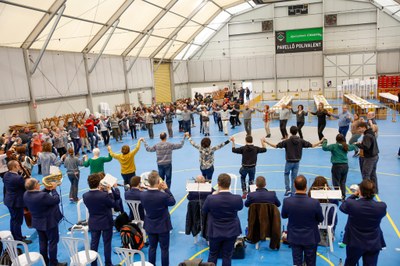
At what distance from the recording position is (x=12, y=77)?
17.2 metres

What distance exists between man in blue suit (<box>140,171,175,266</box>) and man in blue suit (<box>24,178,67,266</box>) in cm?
166

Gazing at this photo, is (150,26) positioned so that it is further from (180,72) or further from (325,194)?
(325,194)

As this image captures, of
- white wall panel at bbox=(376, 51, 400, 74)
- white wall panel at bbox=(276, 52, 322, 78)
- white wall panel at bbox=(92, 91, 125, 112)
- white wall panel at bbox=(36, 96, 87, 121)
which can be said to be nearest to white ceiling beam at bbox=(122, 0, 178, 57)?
white wall panel at bbox=(92, 91, 125, 112)

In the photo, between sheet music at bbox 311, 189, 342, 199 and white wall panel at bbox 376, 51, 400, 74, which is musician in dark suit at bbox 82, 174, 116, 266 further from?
white wall panel at bbox 376, 51, 400, 74

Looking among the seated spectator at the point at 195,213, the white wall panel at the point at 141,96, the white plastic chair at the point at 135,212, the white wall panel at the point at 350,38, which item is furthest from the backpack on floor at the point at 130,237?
the white wall panel at the point at 350,38

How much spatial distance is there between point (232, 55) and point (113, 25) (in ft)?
65.5

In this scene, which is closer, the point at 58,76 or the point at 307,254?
the point at 307,254

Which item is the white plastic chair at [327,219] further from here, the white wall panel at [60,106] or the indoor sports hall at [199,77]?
the white wall panel at [60,106]

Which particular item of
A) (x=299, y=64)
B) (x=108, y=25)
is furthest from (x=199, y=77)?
(x=108, y=25)

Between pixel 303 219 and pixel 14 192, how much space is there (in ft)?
18.9

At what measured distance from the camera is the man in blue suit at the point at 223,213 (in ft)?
15.2

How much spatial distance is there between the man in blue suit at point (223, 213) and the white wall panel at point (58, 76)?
17176mm

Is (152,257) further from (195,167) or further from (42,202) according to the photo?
(195,167)

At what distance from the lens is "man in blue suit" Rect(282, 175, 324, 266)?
449cm
